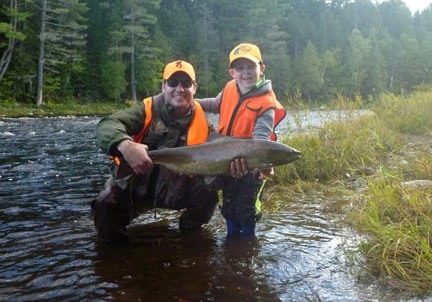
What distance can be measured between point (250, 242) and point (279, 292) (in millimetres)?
1051

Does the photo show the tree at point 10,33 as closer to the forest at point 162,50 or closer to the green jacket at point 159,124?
the forest at point 162,50

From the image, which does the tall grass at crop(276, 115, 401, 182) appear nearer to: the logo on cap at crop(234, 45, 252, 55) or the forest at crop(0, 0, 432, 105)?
the logo on cap at crop(234, 45, 252, 55)

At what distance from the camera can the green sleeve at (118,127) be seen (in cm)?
374

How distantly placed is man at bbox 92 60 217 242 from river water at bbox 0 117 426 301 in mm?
321

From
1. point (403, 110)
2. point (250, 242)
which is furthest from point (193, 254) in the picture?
point (403, 110)

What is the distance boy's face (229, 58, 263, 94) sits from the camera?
424cm

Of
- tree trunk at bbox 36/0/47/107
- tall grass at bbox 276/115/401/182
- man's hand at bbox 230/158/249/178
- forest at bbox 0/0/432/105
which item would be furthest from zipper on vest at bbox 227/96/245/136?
tree trunk at bbox 36/0/47/107

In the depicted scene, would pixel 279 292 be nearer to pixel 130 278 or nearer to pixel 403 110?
pixel 130 278

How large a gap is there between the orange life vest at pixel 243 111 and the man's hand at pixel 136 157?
104cm

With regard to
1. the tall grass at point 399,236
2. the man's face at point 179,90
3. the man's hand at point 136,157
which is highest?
the man's face at point 179,90

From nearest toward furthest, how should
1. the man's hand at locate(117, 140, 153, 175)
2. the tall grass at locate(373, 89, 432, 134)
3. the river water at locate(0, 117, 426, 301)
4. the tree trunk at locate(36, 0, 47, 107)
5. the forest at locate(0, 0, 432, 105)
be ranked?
the river water at locate(0, 117, 426, 301), the man's hand at locate(117, 140, 153, 175), the tall grass at locate(373, 89, 432, 134), the tree trunk at locate(36, 0, 47, 107), the forest at locate(0, 0, 432, 105)

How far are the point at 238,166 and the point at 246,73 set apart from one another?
107cm

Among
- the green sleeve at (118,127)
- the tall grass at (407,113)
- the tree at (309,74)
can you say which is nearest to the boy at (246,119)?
the green sleeve at (118,127)

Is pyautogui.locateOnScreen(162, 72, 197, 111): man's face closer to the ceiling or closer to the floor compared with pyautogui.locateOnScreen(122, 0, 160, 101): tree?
closer to the floor
